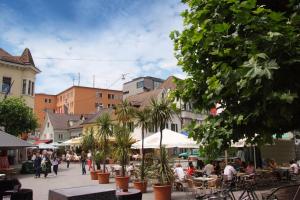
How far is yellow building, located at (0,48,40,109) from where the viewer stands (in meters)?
42.2

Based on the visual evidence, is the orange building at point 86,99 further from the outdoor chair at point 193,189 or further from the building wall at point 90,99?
the outdoor chair at point 193,189

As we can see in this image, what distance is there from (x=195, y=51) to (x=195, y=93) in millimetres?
780

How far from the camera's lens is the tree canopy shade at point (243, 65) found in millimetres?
3885

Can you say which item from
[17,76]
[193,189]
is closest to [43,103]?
[17,76]

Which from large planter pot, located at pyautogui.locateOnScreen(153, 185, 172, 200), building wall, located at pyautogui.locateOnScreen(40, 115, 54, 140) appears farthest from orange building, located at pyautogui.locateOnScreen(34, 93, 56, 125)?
large planter pot, located at pyautogui.locateOnScreen(153, 185, 172, 200)

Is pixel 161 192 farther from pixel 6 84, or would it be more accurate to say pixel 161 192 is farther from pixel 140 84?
pixel 140 84

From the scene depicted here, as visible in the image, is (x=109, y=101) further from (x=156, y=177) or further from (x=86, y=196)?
(x=86, y=196)

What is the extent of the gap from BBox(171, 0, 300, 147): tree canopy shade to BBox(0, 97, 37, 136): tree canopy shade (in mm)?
32168

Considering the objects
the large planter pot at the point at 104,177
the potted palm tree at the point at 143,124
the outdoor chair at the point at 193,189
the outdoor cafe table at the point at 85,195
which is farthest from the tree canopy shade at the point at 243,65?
the large planter pot at the point at 104,177

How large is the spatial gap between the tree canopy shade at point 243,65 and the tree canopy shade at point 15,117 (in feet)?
106

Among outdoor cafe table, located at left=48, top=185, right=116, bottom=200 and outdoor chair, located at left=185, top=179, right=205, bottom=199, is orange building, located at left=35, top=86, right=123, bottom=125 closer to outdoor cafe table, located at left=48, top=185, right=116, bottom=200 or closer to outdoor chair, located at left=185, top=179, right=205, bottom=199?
outdoor chair, located at left=185, top=179, right=205, bottom=199

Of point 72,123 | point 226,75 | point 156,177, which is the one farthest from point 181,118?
point 226,75

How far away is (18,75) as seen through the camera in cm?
4362

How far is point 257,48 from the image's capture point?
402cm
